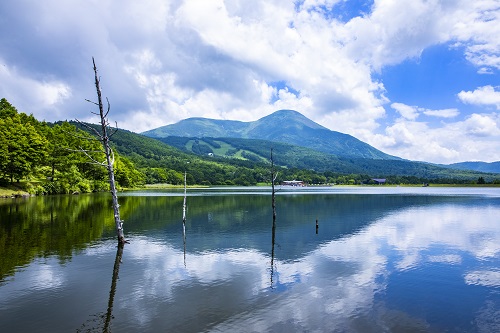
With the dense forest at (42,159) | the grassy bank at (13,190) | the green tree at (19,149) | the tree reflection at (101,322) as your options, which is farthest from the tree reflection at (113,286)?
the grassy bank at (13,190)

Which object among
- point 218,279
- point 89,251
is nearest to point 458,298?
point 218,279

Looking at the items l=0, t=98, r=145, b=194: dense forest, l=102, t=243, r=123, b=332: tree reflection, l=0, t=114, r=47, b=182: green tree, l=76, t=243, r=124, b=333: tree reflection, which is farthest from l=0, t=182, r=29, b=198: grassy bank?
l=76, t=243, r=124, b=333: tree reflection

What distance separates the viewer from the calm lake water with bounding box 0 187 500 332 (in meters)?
16.4

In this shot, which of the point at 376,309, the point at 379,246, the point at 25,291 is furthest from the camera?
A: the point at 379,246

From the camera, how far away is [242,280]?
76.2ft

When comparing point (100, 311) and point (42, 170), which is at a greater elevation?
point (42, 170)

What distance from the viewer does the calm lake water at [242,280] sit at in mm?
16391

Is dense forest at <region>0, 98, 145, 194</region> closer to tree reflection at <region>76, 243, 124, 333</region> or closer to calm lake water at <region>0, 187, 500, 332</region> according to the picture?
calm lake water at <region>0, 187, 500, 332</region>

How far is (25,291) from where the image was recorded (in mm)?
19781

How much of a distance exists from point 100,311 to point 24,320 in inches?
123

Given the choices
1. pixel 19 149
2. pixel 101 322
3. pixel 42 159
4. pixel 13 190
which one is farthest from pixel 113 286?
pixel 42 159

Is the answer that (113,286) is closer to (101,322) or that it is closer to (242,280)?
(101,322)

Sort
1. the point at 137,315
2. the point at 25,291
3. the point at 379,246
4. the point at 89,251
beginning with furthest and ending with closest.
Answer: the point at 379,246
the point at 89,251
the point at 25,291
the point at 137,315

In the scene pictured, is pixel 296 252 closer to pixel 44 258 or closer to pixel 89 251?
pixel 89 251
